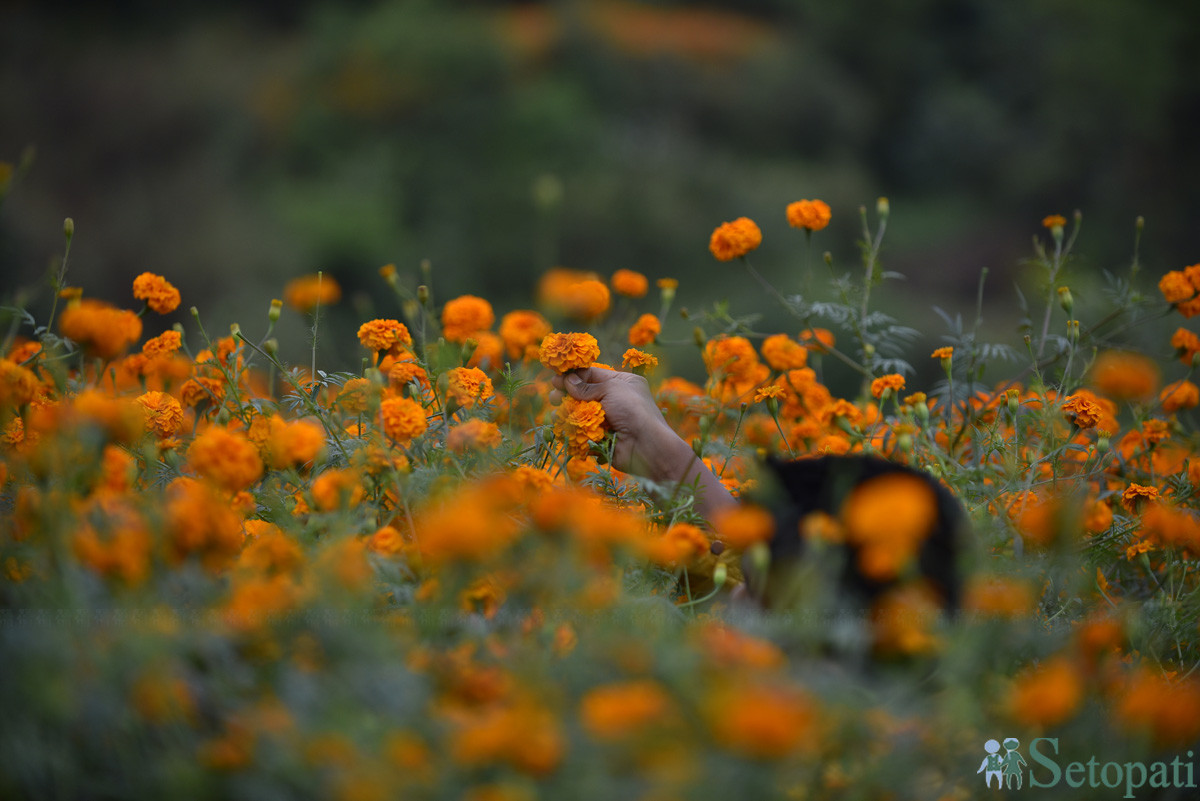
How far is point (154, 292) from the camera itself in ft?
4.75

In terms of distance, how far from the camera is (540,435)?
1370 mm

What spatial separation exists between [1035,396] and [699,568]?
2.38 feet

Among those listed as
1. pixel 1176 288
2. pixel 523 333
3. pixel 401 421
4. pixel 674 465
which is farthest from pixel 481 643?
pixel 1176 288

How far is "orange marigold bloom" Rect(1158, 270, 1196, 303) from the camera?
1.55m

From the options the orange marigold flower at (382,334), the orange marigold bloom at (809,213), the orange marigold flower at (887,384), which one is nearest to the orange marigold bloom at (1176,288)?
the orange marigold flower at (887,384)

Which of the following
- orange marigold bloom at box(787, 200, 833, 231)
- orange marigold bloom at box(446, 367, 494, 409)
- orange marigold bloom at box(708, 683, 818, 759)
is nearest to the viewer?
orange marigold bloom at box(708, 683, 818, 759)

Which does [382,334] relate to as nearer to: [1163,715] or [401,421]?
[401,421]

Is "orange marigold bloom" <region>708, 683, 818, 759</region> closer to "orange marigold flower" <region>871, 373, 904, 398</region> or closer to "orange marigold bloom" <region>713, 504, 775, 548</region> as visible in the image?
"orange marigold bloom" <region>713, 504, 775, 548</region>

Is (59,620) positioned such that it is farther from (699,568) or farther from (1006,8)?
(1006,8)

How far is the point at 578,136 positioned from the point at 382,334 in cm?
951

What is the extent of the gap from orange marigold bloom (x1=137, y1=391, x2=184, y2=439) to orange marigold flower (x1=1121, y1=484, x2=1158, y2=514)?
1458 mm

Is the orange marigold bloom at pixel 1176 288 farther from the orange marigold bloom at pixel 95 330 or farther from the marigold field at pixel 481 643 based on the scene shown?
the orange marigold bloom at pixel 95 330

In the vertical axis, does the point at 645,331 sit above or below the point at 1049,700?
above

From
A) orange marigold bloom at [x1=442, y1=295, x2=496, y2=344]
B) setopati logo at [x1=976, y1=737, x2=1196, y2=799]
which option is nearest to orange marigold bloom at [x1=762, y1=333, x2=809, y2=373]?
orange marigold bloom at [x1=442, y1=295, x2=496, y2=344]
